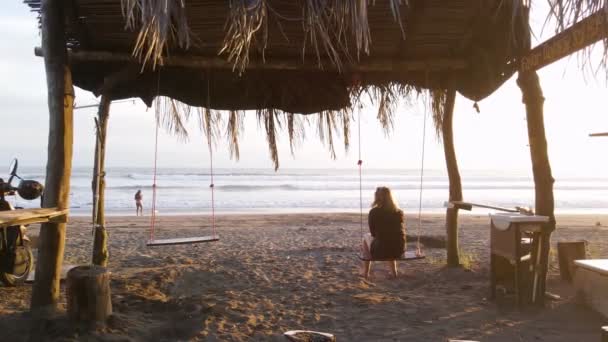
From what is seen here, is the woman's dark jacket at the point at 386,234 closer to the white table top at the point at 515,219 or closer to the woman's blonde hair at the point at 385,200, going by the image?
the woman's blonde hair at the point at 385,200

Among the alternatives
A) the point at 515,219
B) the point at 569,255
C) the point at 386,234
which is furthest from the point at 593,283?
the point at 386,234

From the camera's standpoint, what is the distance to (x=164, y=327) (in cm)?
344

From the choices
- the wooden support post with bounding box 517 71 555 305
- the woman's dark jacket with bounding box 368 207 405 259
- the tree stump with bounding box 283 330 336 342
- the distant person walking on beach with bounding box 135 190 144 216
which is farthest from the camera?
the distant person walking on beach with bounding box 135 190 144 216

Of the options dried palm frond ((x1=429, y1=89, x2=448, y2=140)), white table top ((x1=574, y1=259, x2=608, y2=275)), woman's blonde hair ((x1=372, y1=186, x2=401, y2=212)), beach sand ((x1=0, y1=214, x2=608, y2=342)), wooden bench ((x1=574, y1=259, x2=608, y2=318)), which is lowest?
beach sand ((x1=0, y1=214, x2=608, y2=342))

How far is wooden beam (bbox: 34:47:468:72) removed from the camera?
168 inches

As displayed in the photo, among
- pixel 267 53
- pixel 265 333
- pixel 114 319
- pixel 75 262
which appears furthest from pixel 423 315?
pixel 75 262

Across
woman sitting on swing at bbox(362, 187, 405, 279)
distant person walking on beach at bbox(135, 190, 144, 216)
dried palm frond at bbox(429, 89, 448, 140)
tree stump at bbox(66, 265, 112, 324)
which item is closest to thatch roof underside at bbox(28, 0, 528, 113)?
dried palm frond at bbox(429, 89, 448, 140)

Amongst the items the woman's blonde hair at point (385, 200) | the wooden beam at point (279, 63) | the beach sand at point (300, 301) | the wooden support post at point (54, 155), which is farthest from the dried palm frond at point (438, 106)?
the wooden support post at point (54, 155)

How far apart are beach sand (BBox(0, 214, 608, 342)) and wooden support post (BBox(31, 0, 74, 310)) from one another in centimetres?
26

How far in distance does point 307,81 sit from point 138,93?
5.40ft

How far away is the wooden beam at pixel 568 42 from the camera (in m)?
2.97

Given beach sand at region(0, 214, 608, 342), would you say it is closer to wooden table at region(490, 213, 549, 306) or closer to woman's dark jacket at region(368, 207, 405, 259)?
wooden table at region(490, 213, 549, 306)

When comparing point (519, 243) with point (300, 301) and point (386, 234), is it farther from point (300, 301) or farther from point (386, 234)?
point (300, 301)

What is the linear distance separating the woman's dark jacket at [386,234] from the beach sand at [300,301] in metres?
0.35
